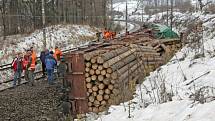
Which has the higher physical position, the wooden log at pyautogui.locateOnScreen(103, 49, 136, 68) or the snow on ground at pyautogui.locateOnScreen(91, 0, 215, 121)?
the wooden log at pyautogui.locateOnScreen(103, 49, 136, 68)

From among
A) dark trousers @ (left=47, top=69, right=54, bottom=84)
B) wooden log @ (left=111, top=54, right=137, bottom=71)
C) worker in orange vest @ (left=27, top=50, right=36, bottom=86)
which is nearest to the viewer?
wooden log @ (left=111, top=54, right=137, bottom=71)

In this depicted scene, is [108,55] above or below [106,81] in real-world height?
above

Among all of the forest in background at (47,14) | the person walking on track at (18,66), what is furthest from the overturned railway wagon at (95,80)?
the forest in background at (47,14)

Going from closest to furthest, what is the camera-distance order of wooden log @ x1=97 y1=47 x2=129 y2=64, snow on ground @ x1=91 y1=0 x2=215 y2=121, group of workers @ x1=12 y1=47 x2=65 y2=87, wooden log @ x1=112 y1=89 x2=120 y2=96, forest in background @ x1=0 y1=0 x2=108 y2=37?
snow on ground @ x1=91 y1=0 x2=215 y2=121
wooden log @ x1=112 y1=89 x2=120 y2=96
wooden log @ x1=97 y1=47 x2=129 y2=64
group of workers @ x1=12 y1=47 x2=65 y2=87
forest in background @ x1=0 y1=0 x2=108 y2=37

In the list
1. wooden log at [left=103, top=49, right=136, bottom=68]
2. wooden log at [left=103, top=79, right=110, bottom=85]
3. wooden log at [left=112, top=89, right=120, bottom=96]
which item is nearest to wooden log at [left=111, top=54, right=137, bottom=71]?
wooden log at [left=103, top=49, right=136, bottom=68]

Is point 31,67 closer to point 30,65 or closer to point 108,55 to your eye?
point 30,65

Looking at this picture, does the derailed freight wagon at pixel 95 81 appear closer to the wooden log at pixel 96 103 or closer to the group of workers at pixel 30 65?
the wooden log at pixel 96 103

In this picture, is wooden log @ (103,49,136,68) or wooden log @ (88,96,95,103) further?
wooden log @ (88,96,95,103)

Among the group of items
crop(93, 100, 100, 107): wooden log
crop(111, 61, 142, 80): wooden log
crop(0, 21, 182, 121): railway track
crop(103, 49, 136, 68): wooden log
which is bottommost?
crop(0, 21, 182, 121): railway track

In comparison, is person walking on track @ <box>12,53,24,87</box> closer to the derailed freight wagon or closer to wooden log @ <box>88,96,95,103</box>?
the derailed freight wagon

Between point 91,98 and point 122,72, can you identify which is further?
point 122,72

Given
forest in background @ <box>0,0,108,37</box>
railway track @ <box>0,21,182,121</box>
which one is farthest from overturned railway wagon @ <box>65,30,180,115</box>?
forest in background @ <box>0,0,108,37</box>

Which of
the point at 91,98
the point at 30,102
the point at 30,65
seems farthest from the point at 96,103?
the point at 30,65

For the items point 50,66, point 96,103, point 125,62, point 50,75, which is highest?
point 125,62
